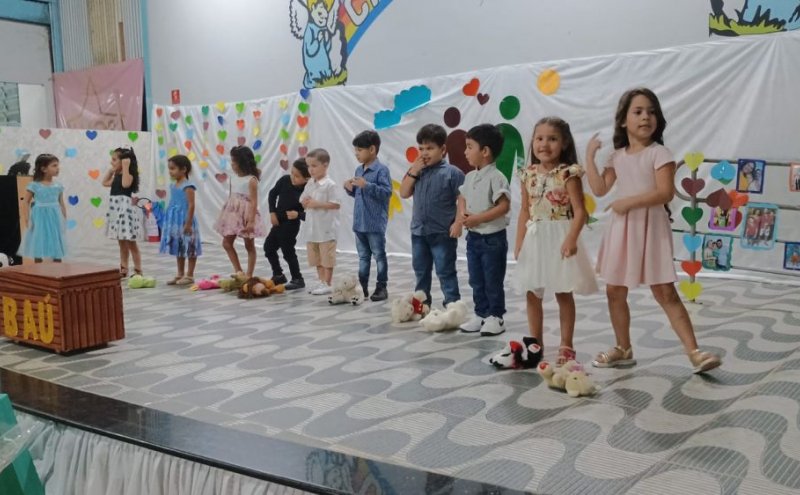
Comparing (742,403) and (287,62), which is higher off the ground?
(287,62)

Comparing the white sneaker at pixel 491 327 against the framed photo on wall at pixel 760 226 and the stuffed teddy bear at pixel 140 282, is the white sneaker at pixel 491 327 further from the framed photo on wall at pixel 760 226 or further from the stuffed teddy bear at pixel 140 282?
the stuffed teddy bear at pixel 140 282

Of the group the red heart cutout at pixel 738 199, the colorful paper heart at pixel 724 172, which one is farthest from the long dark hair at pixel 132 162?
the red heart cutout at pixel 738 199

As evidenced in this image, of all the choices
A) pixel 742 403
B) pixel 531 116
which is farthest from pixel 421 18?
pixel 742 403

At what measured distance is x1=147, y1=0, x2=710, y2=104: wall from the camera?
6555 millimetres

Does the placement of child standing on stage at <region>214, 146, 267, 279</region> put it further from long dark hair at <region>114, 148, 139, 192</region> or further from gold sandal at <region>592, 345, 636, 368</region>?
gold sandal at <region>592, 345, 636, 368</region>

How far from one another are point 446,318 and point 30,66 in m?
12.2

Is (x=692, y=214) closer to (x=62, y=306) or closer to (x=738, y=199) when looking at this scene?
(x=738, y=199)

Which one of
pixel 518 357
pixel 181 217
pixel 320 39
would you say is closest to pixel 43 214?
pixel 181 217

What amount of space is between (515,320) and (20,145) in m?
7.00

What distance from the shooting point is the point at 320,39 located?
9.24 m

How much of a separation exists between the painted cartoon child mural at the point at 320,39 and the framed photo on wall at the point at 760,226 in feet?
17.5

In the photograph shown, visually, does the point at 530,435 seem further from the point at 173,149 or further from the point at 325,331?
the point at 173,149

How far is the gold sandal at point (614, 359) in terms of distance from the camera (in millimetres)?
3389

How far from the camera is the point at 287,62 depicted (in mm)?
9680
